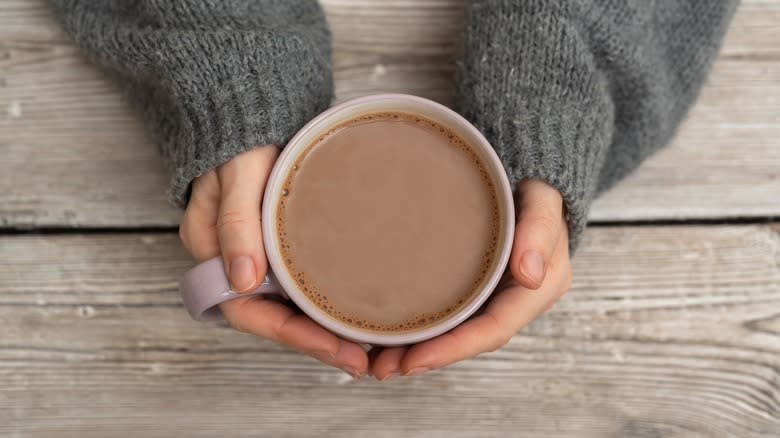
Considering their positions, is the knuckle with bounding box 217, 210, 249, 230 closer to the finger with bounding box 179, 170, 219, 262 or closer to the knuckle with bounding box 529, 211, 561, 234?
the finger with bounding box 179, 170, 219, 262

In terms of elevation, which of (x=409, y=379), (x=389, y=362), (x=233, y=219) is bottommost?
(x=409, y=379)

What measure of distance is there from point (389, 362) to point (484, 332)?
0.08 m

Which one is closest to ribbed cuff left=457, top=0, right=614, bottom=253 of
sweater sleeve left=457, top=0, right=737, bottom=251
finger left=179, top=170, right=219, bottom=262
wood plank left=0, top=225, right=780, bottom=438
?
sweater sleeve left=457, top=0, right=737, bottom=251

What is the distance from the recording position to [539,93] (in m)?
0.59

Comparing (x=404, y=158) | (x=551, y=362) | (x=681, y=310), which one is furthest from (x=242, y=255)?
(x=681, y=310)

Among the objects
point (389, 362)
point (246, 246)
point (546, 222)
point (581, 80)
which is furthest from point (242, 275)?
point (581, 80)

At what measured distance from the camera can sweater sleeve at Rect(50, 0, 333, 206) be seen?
559 mm

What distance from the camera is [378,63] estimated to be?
2.32ft

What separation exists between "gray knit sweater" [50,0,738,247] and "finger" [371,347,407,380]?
0.18 m

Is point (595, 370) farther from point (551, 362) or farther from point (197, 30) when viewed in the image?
point (197, 30)

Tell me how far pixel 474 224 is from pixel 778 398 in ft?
1.41

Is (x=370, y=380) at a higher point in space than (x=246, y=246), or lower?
lower

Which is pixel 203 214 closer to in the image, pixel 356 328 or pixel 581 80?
pixel 356 328

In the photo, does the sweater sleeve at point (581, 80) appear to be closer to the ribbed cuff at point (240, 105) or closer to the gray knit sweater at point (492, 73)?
the gray knit sweater at point (492, 73)
